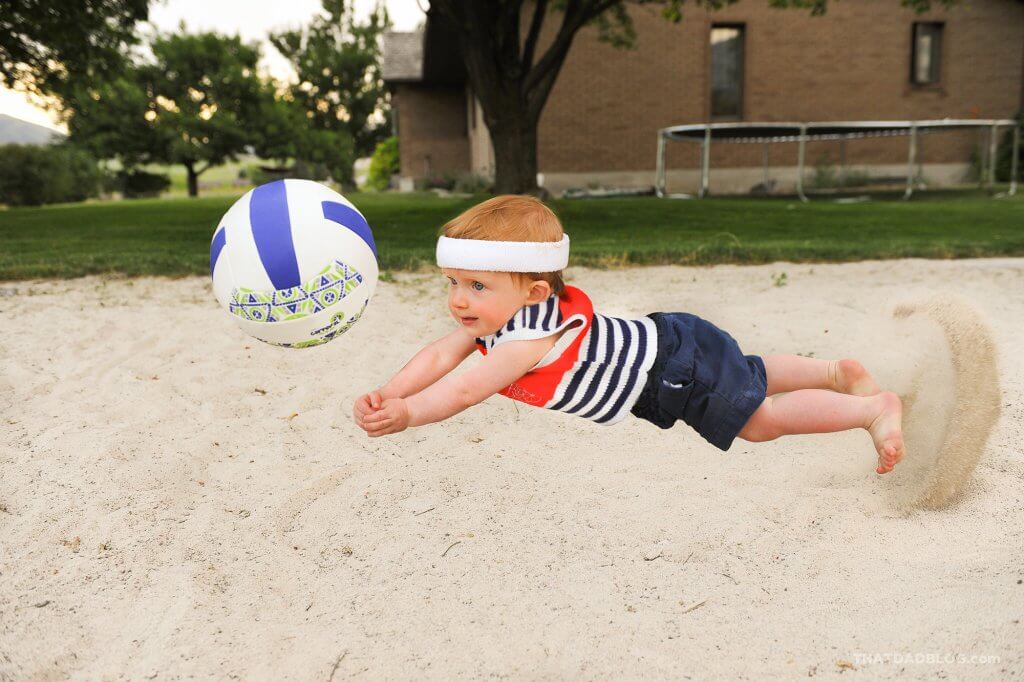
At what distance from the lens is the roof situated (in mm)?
28266

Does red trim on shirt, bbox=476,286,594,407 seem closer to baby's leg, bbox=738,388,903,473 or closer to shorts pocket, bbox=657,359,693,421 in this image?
shorts pocket, bbox=657,359,693,421

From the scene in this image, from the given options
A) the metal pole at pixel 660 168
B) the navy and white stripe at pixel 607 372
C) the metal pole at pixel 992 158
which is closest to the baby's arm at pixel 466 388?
the navy and white stripe at pixel 607 372

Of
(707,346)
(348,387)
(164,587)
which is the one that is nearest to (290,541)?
(164,587)

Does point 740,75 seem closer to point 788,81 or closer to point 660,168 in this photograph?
point 788,81

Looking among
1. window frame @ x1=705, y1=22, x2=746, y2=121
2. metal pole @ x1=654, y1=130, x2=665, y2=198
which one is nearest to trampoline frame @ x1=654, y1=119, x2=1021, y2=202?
metal pole @ x1=654, y1=130, x2=665, y2=198

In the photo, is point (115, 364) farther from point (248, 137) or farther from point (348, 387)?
point (248, 137)

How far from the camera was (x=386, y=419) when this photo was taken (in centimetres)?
260

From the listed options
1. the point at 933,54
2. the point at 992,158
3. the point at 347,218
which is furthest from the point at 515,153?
the point at 933,54

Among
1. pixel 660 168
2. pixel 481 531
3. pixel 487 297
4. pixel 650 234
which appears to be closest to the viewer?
pixel 487 297

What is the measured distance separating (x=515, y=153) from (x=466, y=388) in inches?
428

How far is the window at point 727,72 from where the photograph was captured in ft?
69.6

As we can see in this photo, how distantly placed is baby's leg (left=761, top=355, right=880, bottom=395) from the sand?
1.52ft

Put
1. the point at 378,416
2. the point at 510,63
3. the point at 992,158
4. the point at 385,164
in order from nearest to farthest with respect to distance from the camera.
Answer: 1. the point at 378,416
2. the point at 510,63
3. the point at 992,158
4. the point at 385,164

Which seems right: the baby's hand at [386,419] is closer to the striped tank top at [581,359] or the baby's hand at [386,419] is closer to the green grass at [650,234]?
the striped tank top at [581,359]
